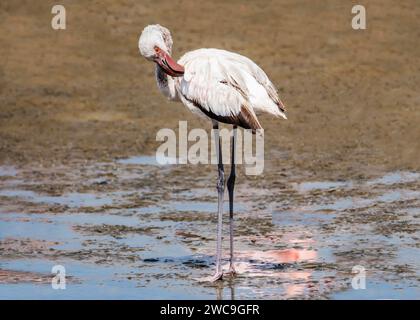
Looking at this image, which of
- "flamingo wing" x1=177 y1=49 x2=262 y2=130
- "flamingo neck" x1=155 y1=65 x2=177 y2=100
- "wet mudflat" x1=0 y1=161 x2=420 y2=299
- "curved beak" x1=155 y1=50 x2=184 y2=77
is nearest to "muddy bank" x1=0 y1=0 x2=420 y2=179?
"wet mudflat" x1=0 y1=161 x2=420 y2=299

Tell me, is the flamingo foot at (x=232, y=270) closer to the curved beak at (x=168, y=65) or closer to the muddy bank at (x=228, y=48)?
the curved beak at (x=168, y=65)

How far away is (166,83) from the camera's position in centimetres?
930

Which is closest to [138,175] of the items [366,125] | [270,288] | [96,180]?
[96,180]

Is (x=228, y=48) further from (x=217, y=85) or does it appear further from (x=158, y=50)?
(x=217, y=85)

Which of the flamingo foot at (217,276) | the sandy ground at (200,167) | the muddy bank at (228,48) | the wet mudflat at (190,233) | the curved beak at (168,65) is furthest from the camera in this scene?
the muddy bank at (228,48)

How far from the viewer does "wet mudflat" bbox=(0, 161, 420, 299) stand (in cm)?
869

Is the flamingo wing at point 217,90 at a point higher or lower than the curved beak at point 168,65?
A: lower

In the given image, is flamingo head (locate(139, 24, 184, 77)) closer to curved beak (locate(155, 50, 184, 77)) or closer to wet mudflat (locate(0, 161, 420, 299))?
curved beak (locate(155, 50, 184, 77))

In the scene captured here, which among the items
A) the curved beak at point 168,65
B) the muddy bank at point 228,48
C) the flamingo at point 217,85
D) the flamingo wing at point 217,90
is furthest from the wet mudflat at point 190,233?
the curved beak at point 168,65

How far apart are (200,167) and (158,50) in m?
4.22

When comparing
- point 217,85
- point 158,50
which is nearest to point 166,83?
point 158,50

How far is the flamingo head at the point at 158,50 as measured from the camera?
902cm

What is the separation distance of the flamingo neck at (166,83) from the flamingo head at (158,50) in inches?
6.2
